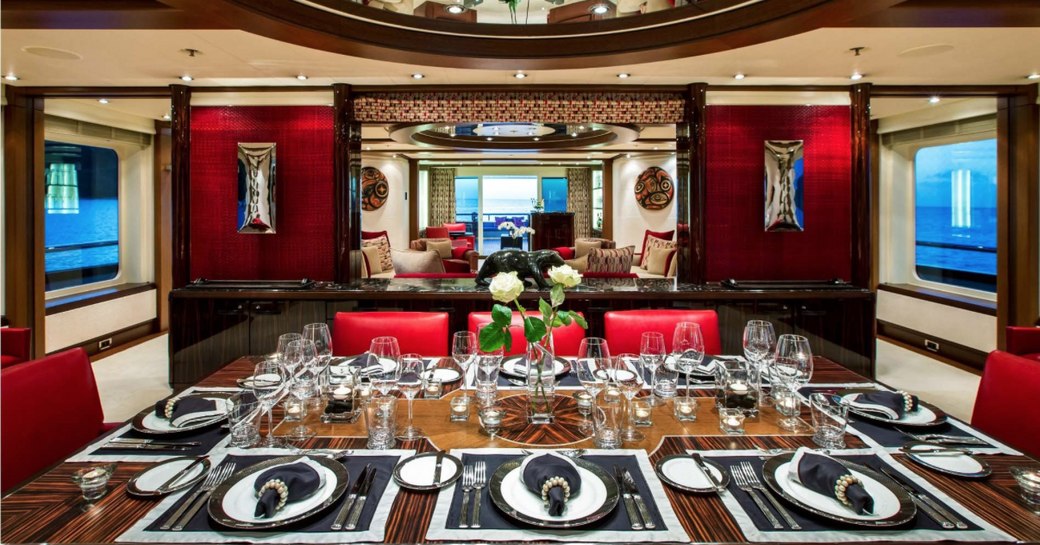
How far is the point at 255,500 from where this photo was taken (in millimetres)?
1032

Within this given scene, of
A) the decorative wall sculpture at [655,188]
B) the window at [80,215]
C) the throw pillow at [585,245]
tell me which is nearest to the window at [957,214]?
the throw pillow at [585,245]

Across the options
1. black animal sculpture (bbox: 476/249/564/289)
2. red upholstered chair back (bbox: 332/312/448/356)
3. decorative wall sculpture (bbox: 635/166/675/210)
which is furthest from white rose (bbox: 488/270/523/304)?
decorative wall sculpture (bbox: 635/166/675/210)

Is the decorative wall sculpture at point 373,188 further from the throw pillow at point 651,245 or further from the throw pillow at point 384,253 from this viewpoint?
the throw pillow at point 651,245

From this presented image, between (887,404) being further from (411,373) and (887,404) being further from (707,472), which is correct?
(411,373)

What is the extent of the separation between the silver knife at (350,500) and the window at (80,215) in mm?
5402

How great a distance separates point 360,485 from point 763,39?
2.78m

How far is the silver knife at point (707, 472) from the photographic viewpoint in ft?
3.56

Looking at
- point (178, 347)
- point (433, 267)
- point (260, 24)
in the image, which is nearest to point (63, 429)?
point (260, 24)

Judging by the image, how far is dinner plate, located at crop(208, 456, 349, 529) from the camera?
3.15ft

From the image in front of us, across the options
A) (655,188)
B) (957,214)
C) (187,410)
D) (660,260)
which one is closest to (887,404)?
(187,410)

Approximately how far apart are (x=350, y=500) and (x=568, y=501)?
1.34 feet

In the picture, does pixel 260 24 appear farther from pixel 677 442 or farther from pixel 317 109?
pixel 677 442

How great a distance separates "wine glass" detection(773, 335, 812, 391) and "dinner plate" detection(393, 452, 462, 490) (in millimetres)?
885

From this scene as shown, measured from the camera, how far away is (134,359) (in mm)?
4730
